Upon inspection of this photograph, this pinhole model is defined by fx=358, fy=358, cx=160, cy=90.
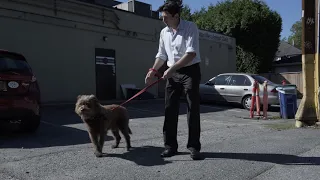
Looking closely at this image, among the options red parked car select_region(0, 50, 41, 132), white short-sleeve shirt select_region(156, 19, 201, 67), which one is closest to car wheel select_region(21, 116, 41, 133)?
red parked car select_region(0, 50, 41, 132)

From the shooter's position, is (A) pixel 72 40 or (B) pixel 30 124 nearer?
(B) pixel 30 124

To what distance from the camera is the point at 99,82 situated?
17.2m

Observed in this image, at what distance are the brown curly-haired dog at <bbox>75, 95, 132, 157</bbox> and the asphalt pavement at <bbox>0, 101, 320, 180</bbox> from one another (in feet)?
0.94

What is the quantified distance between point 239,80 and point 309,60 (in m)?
6.75

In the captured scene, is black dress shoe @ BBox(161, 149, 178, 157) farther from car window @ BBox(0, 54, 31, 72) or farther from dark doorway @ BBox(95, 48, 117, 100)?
dark doorway @ BBox(95, 48, 117, 100)

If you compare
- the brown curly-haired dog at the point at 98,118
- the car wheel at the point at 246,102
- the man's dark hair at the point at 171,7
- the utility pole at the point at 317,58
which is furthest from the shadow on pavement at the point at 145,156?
the car wheel at the point at 246,102

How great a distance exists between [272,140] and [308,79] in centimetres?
323

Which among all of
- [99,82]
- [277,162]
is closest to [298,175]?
[277,162]

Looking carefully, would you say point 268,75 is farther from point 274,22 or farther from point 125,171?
point 125,171

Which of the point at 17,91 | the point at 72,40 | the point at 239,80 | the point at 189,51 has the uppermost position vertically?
the point at 72,40

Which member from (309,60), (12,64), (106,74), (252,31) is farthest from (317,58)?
(252,31)

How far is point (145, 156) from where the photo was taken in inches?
216

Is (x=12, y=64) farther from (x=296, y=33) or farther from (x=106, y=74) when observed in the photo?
(x=296, y=33)

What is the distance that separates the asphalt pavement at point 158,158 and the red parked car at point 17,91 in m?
0.49
